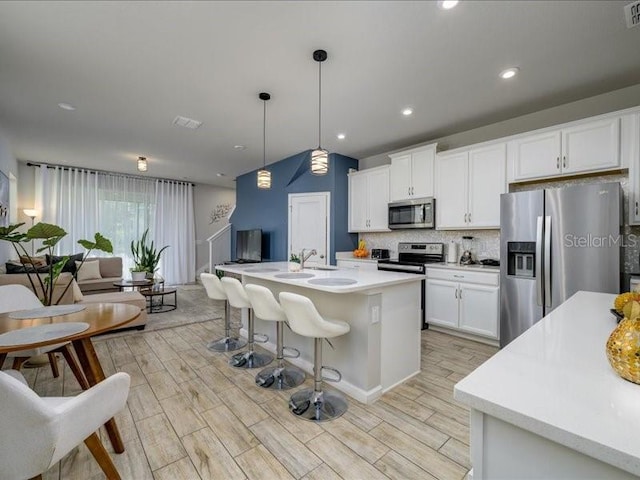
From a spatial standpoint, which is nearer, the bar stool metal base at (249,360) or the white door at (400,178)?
the bar stool metal base at (249,360)

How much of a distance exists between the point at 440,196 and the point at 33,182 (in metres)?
7.97

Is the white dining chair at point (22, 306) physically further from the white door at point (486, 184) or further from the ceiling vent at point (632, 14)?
the ceiling vent at point (632, 14)

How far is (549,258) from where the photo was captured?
9.07 feet

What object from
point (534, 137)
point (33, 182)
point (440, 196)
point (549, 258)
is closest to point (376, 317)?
point (549, 258)

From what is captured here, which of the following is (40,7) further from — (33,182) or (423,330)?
(33,182)

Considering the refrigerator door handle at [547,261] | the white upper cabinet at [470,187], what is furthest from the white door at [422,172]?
the refrigerator door handle at [547,261]

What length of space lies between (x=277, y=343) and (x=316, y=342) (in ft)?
1.89

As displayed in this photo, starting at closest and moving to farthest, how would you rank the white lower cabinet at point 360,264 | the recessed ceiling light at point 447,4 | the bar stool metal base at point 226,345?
the recessed ceiling light at point 447,4, the bar stool metal base at point 226,345, the white lower cabinet at point 360,264

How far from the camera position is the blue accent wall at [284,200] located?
5.04 metres

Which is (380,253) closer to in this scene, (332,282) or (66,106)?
(332,282)

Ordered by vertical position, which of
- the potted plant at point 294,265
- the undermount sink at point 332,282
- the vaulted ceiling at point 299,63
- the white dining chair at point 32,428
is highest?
the vaulted ceiling at point 299,63

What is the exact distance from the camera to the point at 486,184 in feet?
11.6

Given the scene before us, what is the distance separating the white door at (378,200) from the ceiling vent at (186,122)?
276 centimetres

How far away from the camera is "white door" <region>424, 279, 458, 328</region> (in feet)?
11.6
